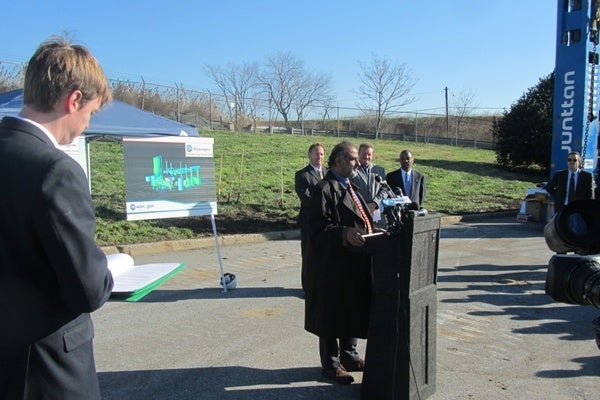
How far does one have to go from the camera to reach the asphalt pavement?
400 centimetres

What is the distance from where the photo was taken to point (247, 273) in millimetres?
7902

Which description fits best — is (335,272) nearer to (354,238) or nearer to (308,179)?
(354,238)

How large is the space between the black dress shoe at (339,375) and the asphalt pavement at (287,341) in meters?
0.06

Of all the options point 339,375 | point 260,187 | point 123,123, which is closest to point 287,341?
point 339,375

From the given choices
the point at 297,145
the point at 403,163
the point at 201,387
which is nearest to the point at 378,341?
the point at 201,387

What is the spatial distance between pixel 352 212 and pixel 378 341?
3.34 feet

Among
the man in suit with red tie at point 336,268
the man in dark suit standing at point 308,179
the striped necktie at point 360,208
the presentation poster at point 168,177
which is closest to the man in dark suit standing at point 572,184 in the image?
the man in dark suit standing at point 308,179

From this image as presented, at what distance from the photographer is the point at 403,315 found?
3.46 metres

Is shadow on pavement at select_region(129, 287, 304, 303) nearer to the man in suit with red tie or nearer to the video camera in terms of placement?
the man in suit with red tie

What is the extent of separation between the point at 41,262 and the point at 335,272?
2647mm

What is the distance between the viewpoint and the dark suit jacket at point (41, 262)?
145 centimetres

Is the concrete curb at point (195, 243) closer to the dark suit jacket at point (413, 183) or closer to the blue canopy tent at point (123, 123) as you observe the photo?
the blue canopy tent at point (123, 123)

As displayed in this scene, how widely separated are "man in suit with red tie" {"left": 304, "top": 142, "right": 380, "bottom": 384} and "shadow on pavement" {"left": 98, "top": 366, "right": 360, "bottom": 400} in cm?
18

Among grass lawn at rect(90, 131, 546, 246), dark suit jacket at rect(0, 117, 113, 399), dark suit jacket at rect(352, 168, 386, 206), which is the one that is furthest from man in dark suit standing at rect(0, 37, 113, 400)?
grass lawn at rect(90, 131, 546, 246)
